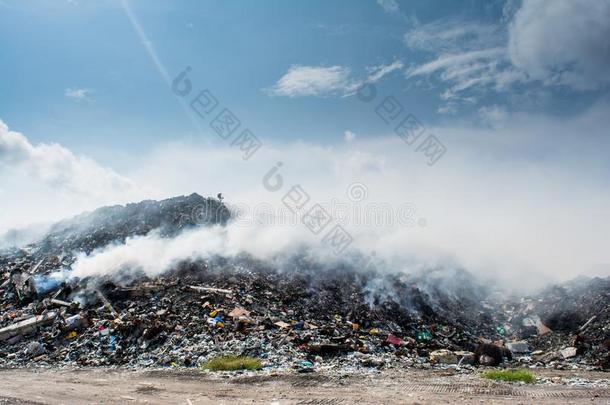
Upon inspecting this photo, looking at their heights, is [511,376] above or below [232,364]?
below

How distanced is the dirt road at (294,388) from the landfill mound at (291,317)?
0.90 meters

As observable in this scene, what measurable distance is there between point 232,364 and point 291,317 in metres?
3.44

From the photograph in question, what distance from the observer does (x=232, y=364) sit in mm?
7828

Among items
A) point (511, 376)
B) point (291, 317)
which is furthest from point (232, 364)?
point (511, 376)

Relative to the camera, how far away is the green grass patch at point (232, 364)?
7.78 meters

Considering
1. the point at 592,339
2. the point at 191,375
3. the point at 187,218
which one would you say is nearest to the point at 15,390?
the point at 191,375

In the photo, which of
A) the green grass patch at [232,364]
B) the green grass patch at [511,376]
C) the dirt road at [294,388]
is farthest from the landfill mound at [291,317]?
the green grass patch at [511,376]

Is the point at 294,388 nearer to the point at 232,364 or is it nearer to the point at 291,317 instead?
the point at 232,364

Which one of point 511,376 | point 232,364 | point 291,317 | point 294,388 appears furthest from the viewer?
point 291,317

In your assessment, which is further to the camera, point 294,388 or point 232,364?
point 232,364

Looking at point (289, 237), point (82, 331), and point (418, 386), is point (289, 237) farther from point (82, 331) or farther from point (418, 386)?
point (418, 386)

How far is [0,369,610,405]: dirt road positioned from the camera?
5.83m

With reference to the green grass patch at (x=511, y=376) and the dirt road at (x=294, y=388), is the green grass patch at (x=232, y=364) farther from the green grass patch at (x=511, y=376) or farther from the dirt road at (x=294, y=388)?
the green grass patch at (x=511, y=376)

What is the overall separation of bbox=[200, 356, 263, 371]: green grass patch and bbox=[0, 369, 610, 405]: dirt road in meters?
0.32
